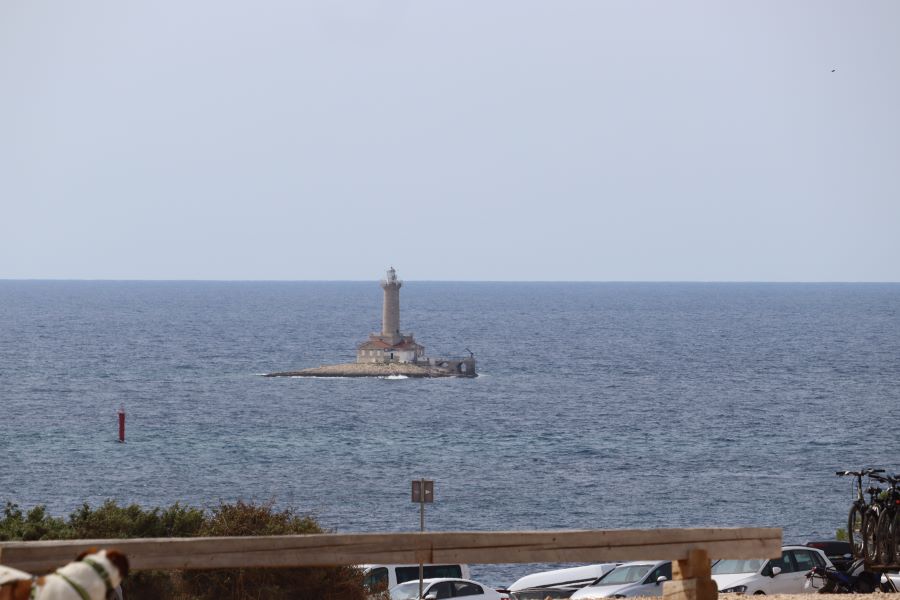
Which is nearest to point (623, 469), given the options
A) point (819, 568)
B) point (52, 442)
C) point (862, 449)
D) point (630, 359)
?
point (862, 449)

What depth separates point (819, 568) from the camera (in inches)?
658

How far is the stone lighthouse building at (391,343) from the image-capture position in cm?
14112

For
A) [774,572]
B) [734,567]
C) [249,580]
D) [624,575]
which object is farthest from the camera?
[624,575]

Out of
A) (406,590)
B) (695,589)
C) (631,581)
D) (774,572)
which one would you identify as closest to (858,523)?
(695,589)

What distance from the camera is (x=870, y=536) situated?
511 inches

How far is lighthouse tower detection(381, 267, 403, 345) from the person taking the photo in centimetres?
14050

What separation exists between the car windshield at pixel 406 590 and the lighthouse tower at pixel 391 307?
384 feet

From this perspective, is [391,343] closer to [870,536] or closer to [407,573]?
[407,573]

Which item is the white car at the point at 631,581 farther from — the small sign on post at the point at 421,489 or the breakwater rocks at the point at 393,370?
the breakwater rocks at the point at 393,370

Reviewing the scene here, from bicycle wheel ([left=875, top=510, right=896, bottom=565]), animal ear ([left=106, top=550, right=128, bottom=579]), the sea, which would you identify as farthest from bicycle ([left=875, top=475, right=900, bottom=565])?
the sea

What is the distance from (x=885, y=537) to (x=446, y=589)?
32.0ft

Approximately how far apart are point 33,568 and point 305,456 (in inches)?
2823

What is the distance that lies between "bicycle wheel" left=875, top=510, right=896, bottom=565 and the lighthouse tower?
412 ft

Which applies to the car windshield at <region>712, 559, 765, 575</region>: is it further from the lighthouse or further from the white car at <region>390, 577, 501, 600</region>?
the lighthouse
